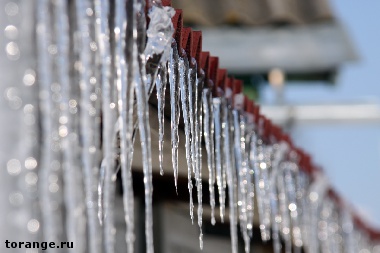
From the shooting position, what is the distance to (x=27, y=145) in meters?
1.67

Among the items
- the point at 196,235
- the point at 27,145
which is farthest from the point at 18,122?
the point at 196,235

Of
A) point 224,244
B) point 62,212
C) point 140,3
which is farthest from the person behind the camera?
point 224,244

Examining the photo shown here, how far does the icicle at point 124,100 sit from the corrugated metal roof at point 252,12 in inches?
332

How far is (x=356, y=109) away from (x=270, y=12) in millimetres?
1649

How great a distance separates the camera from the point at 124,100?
85.2 inches

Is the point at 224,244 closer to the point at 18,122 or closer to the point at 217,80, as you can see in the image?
the point at 217,80

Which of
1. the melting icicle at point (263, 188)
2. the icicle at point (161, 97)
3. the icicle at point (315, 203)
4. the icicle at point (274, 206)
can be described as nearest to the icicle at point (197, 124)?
the icicle at point (161, 97)

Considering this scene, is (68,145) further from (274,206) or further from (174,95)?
(274,206)

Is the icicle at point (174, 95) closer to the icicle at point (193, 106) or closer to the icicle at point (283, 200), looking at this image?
the icicle at point (193, 106)

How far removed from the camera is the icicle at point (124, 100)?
2.08 metres

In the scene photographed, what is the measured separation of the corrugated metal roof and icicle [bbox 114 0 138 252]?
27.7 ft

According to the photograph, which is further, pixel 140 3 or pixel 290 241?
pixel 290 241

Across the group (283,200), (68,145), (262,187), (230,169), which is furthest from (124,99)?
(283,200)

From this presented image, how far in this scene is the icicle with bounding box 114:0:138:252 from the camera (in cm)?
208
